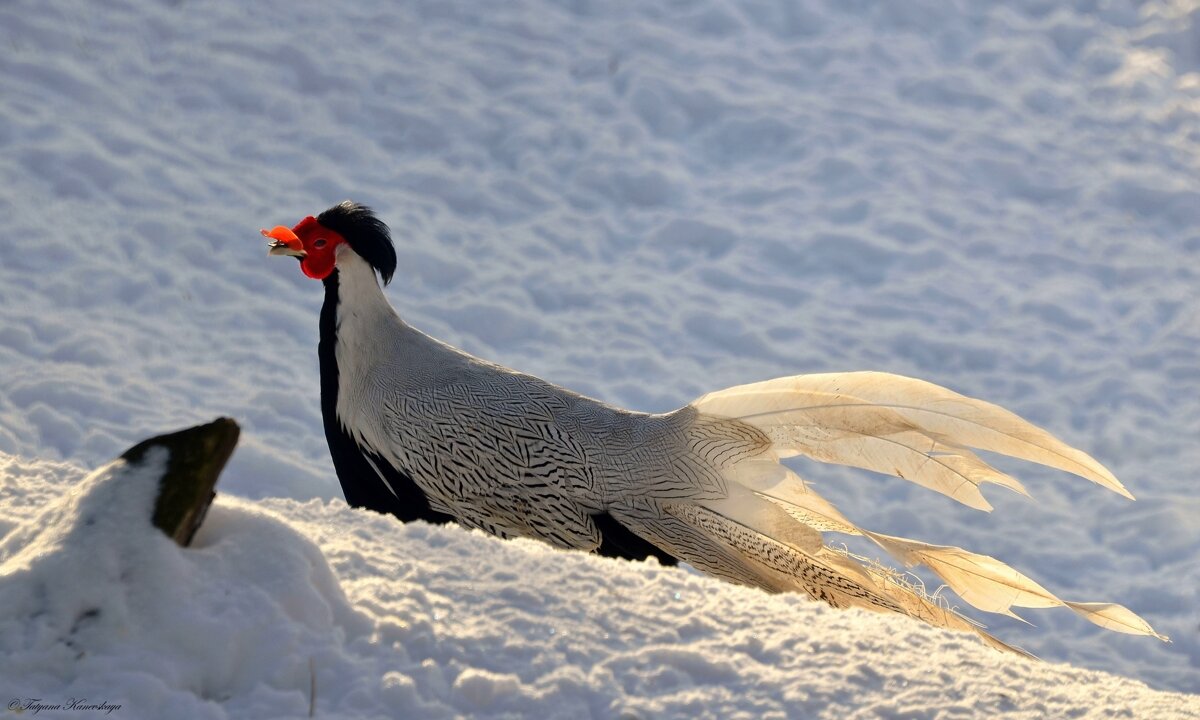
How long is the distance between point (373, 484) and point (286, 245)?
92 centimetres

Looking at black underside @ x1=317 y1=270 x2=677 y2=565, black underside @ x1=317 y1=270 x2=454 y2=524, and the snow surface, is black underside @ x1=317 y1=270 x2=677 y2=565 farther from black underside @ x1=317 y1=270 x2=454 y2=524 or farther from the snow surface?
the snow surface

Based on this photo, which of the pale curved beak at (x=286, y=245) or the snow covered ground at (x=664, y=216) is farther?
the snow covered ground at (x=664, y=216)

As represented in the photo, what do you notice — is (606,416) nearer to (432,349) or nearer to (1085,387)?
(432,349)

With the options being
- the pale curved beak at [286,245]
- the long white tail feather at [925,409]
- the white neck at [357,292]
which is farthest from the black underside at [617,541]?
the pale curved beak at [286,245]

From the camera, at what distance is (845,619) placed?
2305 mm

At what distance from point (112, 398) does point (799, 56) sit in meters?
5.87

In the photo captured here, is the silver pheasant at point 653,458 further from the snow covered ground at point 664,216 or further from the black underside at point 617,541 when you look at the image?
the snow covered ground at point 664,216

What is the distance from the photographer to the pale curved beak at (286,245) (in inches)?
164

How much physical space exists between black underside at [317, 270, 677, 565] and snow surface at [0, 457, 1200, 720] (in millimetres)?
1299

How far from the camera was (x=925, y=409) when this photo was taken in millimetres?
3014

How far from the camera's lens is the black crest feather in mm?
4133

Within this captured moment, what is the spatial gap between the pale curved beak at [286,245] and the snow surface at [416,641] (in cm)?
207

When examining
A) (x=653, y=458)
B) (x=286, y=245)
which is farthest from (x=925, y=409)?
(x=286, y=245)

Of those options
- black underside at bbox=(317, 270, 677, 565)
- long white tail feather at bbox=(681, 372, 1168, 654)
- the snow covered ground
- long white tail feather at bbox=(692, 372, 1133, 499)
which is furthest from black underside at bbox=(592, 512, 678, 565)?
the snow covered ground
